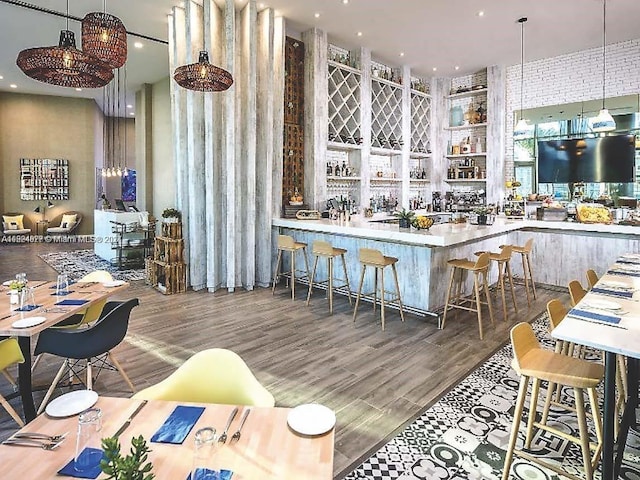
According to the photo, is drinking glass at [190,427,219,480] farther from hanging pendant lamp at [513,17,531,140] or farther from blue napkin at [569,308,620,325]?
hanging pendant lamp at [513,17,531,140]

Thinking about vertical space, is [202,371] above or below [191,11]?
below

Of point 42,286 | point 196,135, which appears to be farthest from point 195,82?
point 42,286

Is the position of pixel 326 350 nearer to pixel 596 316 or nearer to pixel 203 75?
pixel 596 316

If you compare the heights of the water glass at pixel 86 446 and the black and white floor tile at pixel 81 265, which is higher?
the water glass at pixel 86 446

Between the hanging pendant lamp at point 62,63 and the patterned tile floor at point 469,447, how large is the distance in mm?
3521

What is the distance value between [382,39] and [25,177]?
11554mm

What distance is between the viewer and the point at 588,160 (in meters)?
8.06

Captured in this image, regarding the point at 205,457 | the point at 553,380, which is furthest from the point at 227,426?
the point at 553,380

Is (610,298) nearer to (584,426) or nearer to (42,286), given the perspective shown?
(584,426)

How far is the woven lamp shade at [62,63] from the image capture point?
3162 mm

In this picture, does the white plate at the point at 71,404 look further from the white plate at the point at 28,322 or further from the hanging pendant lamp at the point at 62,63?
the hanging pendant lamp at the point at 62,63

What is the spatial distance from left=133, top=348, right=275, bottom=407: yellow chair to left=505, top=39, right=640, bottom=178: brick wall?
8.81 metres

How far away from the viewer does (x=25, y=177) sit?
42.0 ft

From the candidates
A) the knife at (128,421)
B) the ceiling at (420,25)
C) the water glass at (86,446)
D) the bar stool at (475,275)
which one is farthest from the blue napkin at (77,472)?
the ceiling at (420,25)
